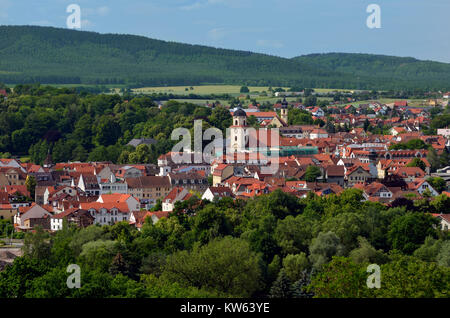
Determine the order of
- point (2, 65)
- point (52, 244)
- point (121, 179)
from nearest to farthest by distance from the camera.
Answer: point (52, 244) < point (121, 179) < point (2, 65)

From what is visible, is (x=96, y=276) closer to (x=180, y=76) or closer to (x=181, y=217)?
(x=181, y=217)

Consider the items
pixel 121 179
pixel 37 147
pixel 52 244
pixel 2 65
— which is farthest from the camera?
pixel 2 65

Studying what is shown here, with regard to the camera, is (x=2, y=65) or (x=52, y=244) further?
(x=2, y=65)
